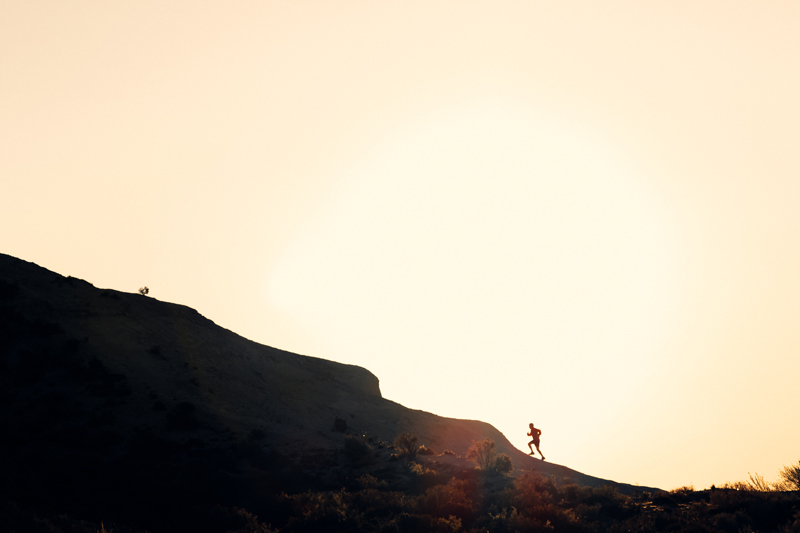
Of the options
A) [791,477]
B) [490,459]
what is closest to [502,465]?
[490,459]

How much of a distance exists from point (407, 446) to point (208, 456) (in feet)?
33.4

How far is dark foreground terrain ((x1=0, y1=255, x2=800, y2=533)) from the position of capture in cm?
1611

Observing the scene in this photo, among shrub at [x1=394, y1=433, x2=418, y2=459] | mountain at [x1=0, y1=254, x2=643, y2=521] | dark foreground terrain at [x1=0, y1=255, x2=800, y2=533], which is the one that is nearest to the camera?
dark foreground terrain at [x1=0, y1=255, x2=800, y2=533]

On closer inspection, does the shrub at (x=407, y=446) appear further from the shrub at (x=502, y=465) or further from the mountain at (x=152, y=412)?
the shrub at (x=502, y=465)

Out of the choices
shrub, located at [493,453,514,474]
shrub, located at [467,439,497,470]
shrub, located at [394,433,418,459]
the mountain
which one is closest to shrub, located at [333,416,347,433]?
the mountain

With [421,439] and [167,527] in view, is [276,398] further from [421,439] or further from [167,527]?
[167,527]

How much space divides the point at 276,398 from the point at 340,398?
27.2ft

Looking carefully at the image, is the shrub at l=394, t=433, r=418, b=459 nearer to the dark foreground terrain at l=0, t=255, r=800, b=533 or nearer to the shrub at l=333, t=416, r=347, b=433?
the dark foreground terrain at l=0, t=255, r=800, b=533

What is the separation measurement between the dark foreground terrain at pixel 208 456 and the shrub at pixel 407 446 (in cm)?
17

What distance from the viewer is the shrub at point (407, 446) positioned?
2606 cm

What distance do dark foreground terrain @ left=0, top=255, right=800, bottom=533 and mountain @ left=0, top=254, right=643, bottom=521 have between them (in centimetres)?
11

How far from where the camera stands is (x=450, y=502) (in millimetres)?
17641

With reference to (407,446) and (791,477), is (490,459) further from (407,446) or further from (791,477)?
(791,477)

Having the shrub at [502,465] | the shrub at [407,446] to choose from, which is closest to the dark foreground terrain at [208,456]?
the shrub at [502,465]
